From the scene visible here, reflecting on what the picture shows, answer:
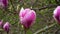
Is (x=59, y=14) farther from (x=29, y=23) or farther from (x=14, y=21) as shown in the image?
(x=14, y=21)

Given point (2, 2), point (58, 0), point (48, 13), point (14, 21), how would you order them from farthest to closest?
point (48, 13) → point (14, 21) → point (58, 0) → point (2, 2)

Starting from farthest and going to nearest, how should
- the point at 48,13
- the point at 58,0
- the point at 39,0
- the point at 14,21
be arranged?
the point at 39,0, the point at 48,13, the point at 14,21, the point at 58,0

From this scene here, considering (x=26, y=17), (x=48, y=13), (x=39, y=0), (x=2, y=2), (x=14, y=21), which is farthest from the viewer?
(x=39, y=0)

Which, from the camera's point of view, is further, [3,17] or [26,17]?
[3,17]

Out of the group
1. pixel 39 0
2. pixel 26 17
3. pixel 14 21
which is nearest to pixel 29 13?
pixel 26 17

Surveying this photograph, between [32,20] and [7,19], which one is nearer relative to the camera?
[32,20]

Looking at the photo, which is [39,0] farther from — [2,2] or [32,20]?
[32,20]

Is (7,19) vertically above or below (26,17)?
below

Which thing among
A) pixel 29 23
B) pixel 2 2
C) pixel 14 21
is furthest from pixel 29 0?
pixel 29 23

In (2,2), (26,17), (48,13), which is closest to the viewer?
(26,17)
